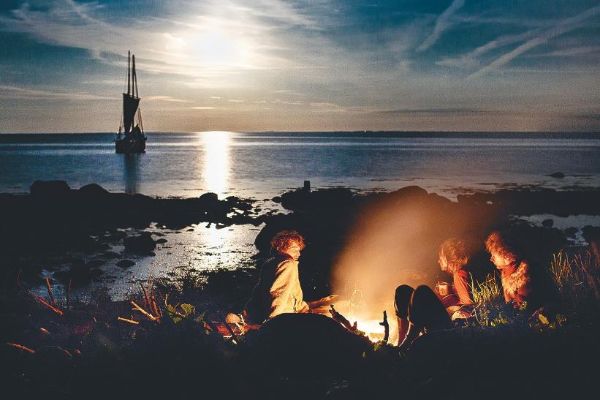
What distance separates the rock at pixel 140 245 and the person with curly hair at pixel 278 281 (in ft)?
44.5

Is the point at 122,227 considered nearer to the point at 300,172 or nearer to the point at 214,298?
the point at 214,298

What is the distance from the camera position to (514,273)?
5.94 meters

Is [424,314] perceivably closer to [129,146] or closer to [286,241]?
[286,241]

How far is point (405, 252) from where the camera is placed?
516 inches

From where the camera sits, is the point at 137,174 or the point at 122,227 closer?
the point at 122,227

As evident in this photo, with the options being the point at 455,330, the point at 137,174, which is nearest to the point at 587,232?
the point at 455,330

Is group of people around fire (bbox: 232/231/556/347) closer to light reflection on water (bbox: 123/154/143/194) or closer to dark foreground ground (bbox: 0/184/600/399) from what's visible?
dark foreground ground (bbox: 0/184/600/399)

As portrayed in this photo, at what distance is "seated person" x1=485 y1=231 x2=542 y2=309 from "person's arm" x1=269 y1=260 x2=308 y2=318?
8.14ft

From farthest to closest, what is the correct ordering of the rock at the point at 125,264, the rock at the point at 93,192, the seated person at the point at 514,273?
1. the rock at the point at 93,192
2. the rock at the point at 125,264
3. the seated person at the point at 514,273

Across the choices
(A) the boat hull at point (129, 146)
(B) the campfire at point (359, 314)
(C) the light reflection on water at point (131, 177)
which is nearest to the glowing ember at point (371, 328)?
(B) the campfire at point (359, 314)

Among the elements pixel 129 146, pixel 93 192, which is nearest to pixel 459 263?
pixel 93 192

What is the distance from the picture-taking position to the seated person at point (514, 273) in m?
5.79

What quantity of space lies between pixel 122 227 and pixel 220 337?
21.1m

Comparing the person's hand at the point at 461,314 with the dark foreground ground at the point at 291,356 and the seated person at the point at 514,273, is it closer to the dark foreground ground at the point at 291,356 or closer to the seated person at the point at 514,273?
the dark foreground ground at the point at 291,356
